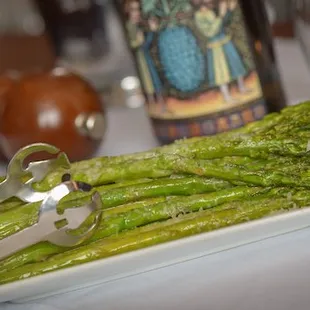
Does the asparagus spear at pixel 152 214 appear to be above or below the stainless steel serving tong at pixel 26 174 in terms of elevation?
below

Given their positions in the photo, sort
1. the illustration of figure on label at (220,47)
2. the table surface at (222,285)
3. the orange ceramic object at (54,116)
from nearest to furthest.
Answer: the table surface at (222,285) → the illustration of figure on label at (220,47) → the orange ceramic object at (54,116)

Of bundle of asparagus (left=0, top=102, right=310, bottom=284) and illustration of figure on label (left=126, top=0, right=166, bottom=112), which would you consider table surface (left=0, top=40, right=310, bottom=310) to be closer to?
bundle of asparagus (left=0, top=102, right=310, bottom=284)

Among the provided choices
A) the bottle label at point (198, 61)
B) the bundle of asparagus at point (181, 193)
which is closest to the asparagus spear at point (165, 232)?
the bundle of asparagus at point (181, 193)

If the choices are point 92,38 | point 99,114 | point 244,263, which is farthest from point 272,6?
point 244,263

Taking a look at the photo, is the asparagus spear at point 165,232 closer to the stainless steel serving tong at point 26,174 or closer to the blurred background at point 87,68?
the stainless steel serving tong at point 26,174

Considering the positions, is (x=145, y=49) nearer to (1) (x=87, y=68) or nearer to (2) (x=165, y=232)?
(2) (x=165, y=232)
